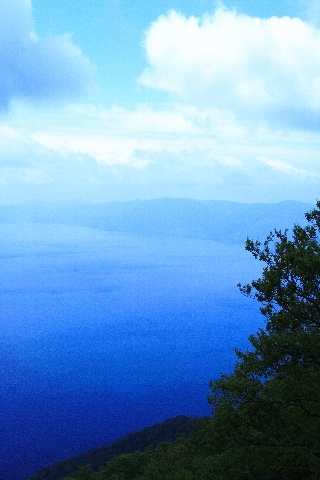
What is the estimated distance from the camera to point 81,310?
127000mm

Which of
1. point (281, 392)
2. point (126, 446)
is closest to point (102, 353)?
point (126, 446)

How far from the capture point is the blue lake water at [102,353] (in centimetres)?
6131

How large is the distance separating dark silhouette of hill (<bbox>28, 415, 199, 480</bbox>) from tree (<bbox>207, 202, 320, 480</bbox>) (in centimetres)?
3618

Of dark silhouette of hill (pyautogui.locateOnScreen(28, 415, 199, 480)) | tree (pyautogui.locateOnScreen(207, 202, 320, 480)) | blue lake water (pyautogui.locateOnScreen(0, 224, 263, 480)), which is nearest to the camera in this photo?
tree (pyautogui.locateOnScreen(207, 202, 320, 480))

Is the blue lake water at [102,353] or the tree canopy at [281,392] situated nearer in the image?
the tree canopy at [281,392]

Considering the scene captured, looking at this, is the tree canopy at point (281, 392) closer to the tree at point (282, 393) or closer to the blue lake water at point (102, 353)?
the tree at point (282, 393)

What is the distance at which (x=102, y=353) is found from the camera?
93.2 m

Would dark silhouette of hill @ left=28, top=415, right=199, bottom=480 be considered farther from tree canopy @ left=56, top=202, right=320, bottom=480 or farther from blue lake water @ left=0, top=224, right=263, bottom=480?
tree canopy @ left=56, top=202, right=320, bottom=480

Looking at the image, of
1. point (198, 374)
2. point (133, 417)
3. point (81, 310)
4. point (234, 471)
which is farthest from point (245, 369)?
point (81, 310)

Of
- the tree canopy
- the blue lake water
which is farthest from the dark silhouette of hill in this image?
the tree canopy

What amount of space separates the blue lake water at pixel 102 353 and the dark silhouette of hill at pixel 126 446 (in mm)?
8691

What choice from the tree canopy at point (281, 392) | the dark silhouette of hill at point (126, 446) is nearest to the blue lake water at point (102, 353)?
the dark silhouette of hill at point (126, 446)

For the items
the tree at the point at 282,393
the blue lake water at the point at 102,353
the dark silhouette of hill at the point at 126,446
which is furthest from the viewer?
the blue lake water at the point at 102,353

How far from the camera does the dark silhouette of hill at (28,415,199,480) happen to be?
42.1m
